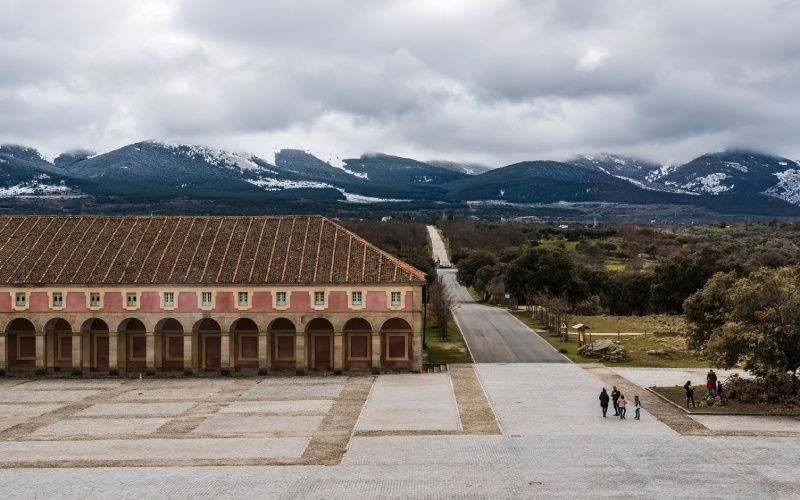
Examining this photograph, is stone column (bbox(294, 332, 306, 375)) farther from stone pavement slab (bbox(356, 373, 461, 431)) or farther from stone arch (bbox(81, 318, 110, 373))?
stone arch (bbox(81, 318, 110, 373))

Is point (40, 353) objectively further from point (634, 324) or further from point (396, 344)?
point (634, 324)

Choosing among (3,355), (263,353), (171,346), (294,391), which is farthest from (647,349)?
(3,355)

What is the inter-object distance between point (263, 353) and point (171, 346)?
22.7 feet

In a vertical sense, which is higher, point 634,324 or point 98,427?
point 634,324

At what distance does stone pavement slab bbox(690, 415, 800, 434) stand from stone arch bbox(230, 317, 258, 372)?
97.9 feet

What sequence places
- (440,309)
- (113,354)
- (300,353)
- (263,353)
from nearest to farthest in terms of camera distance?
(300,353) → (263,353) → (113,354) → (440,309)

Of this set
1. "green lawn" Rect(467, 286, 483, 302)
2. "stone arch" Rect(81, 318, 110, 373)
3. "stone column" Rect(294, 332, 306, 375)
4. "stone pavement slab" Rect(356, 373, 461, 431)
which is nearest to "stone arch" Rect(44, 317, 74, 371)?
"stone arch" Rect(81, 318, 110, 373)

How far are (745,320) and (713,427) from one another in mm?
7755

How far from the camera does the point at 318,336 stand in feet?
197

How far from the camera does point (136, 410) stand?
151ft

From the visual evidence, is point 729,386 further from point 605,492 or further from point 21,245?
point 21,245

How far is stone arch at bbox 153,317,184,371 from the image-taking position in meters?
59.8

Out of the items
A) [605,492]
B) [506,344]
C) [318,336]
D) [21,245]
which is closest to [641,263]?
[506,344]

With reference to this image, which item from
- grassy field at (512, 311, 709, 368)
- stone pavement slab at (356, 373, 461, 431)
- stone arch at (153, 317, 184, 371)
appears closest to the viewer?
stone pavement slab at (356, 373, 461, 431)
